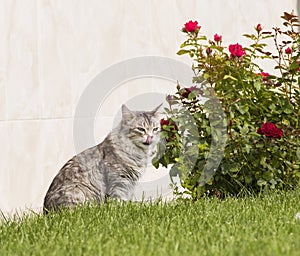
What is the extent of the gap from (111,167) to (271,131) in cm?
112

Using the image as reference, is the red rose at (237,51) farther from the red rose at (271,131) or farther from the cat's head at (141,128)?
the cat's head at (141,128)

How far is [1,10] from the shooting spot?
5164mm

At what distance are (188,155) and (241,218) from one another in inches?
47.7

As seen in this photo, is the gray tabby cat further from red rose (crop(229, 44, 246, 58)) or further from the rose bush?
red rose (crop(229, 44, 246, 58))

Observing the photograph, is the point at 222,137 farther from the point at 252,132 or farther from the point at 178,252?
the point at 178,252

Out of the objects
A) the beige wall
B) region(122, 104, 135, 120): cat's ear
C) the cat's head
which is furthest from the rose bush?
the beige wall

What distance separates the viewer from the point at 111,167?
16.5 feet

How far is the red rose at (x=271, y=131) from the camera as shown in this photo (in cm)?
469

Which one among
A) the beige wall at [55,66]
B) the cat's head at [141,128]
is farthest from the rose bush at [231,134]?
the beige wall at [55,66]

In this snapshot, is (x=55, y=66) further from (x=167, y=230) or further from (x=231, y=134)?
(x=167, y=230)

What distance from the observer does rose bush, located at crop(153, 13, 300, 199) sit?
4.93 meters

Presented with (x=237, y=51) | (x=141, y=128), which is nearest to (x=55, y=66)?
(x=141, y=128)

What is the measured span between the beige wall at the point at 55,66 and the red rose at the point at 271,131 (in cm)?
160

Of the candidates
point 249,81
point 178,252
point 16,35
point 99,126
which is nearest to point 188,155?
point 249,81
